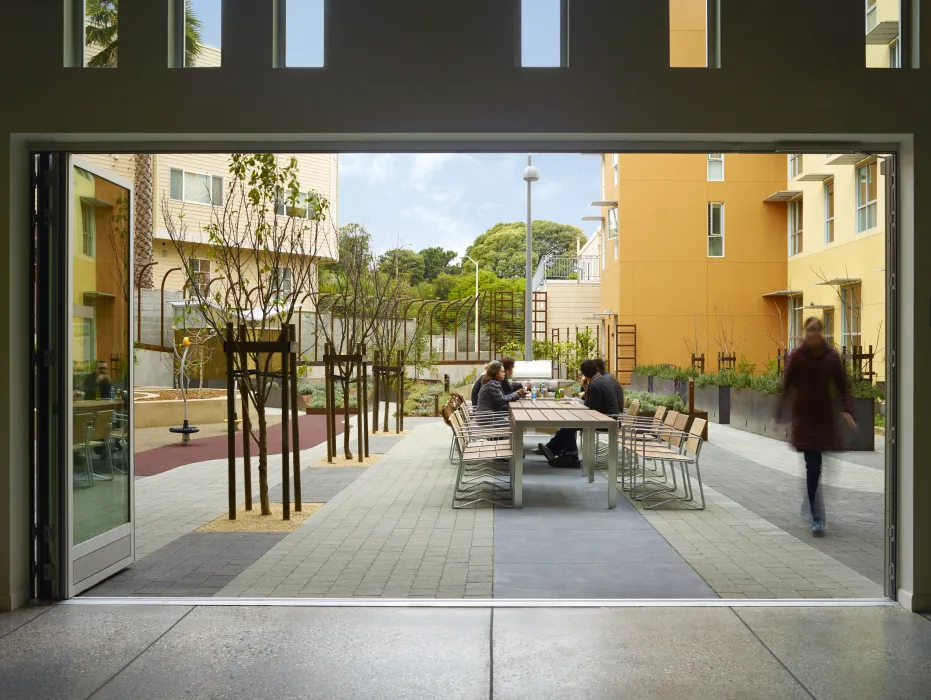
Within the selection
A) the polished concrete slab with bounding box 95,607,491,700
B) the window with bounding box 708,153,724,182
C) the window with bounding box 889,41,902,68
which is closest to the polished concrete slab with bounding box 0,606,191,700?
the polished concrete slab with bounding box 95,607,491,700

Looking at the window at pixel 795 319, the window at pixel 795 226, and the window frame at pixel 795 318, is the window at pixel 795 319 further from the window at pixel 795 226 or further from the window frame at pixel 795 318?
the window at pixel 795 226

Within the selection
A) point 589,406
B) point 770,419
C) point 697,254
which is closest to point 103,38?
point 589,406

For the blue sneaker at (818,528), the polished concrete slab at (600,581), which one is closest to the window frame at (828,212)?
the blue sneaker at (818,528)

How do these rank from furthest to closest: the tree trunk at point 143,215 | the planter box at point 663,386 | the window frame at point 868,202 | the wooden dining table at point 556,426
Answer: the tree trunk at point 143,215
the window frame at point 868,202
the planter box at point 663,386
the wooden dining table at point 556,426

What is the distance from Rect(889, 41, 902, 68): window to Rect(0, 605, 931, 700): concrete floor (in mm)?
3073

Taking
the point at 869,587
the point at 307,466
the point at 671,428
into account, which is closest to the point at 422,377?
the point at 307,466

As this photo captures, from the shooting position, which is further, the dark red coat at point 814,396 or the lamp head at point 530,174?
the lamp head at point 530,174

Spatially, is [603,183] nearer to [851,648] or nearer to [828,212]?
[828,212]

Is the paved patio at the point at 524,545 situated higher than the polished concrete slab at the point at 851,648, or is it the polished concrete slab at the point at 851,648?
the polished concrete slab at the point at 851,648

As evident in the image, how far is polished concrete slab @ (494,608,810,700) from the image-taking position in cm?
378

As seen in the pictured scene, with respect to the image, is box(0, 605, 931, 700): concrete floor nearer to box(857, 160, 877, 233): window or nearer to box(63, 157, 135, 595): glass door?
box(63, 157, 135, 595): glass door

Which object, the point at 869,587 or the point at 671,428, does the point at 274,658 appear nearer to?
the point at 869,587

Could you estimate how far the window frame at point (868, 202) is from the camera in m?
18.6

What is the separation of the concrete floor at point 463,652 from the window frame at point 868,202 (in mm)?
15711
